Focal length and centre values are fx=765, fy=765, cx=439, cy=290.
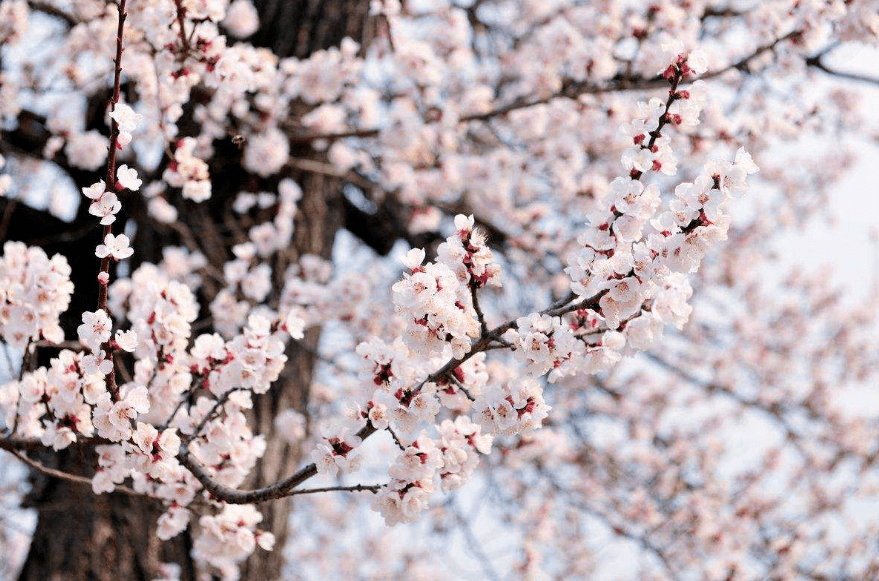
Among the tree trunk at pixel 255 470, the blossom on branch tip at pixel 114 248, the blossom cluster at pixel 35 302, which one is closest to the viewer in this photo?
the blossom on branch tip at pixel 114 248

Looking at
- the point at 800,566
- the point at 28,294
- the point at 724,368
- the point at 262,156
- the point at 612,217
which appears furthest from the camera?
the point at 724,368

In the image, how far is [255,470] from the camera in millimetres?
3391

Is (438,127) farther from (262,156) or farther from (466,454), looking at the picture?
(466,454)

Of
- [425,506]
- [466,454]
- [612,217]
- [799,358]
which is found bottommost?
[425,506]

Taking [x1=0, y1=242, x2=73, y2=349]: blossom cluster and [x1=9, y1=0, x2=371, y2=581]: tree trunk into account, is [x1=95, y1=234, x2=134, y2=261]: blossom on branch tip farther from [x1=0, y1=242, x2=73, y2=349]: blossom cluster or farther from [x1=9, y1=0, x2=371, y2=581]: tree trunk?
[x1=9, y1=0, x2=371, y2=581]: tree trunk

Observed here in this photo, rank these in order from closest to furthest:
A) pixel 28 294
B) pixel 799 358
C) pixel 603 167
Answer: pixel 28 294, pixel 603 167, pixel 799 358

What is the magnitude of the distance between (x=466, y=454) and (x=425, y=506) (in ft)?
0.57

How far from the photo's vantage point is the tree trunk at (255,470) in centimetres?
313

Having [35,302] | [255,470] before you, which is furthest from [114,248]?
[255,470]

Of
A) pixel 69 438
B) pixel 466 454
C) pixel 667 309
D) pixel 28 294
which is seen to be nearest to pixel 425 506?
pixel 466 454

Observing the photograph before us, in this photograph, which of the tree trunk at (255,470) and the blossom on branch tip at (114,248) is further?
the tree trunk at (255,470)

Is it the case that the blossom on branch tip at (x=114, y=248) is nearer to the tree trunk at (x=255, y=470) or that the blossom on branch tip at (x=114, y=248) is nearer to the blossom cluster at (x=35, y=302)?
the blossom cluster at (x=35, y=302)

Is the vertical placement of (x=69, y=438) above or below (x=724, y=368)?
below

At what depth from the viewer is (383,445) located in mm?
7508
